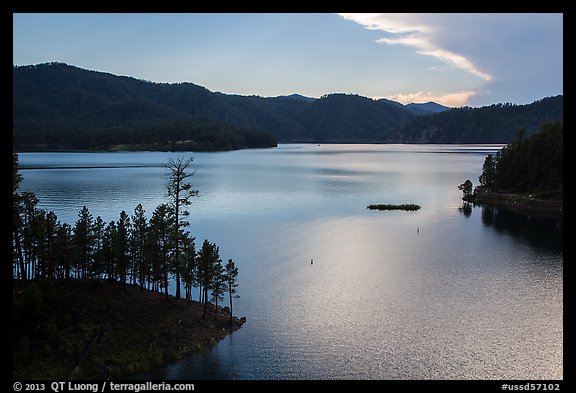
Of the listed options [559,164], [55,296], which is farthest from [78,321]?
[559,164]

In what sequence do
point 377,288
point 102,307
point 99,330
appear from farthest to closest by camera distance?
point 377,288, point 102,307, point 99,330

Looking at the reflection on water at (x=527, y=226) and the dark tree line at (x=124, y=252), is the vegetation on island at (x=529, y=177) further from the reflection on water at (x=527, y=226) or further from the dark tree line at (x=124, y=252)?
the dark tree line at (x=124, y=252)

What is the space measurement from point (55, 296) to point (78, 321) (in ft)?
8.20

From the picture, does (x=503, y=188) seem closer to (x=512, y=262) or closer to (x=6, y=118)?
(x=512, y=262)

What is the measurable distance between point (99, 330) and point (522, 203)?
287 ft

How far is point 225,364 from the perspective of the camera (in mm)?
30672

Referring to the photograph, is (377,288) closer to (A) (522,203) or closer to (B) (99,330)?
(B) (99,330)

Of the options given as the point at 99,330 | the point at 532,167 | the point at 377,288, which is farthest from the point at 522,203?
the point at 99,330

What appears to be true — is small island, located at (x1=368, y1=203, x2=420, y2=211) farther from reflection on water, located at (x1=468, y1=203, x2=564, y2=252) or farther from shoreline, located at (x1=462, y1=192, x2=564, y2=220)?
shoreline, located at (x1=462, y1=192, x2=564, y2=220)

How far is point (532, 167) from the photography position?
9975 cm

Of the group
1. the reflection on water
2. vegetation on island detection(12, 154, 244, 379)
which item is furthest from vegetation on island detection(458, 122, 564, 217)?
vegetation on island detection(12, 154, 244, 379)

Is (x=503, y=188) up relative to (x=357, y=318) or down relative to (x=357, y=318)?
up

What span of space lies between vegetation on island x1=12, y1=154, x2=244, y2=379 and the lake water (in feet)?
8.08

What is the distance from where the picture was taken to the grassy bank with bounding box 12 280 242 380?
27.9 meters
